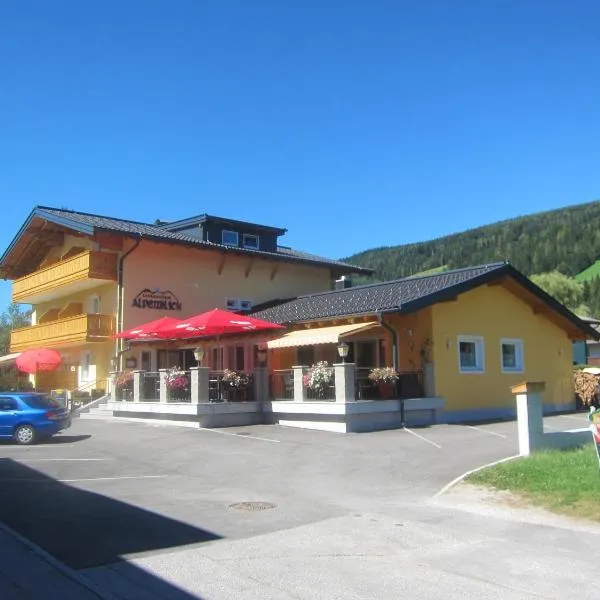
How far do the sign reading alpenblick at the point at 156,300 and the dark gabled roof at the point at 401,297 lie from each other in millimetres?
4552

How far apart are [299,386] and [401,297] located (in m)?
4.25

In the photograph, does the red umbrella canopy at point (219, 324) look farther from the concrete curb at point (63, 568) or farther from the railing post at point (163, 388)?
the concrete curb at point (63, 568)

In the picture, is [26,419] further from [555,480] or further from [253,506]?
[555,480]

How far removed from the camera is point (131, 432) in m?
20.0

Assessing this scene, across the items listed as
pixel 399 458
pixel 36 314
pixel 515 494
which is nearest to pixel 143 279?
pixel 36 314

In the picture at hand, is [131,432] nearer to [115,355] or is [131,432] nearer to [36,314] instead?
[115,355]

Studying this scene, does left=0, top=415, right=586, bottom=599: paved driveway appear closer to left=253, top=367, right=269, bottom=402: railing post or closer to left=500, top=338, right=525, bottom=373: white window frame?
left=253, top=367, right=269, bottom=402: railing post

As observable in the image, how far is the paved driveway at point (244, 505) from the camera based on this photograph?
6445mm

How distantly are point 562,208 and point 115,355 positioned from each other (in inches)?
4330

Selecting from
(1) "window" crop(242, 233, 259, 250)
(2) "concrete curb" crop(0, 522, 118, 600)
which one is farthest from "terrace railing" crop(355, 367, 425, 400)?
(1) "window" crop(242, 233, 259, 250)

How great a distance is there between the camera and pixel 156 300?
1179 inches

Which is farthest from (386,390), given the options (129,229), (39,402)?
(129,229)

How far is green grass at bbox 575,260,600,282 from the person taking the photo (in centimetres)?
9203

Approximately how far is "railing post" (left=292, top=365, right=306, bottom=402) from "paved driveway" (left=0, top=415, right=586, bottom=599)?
163 centimetres
